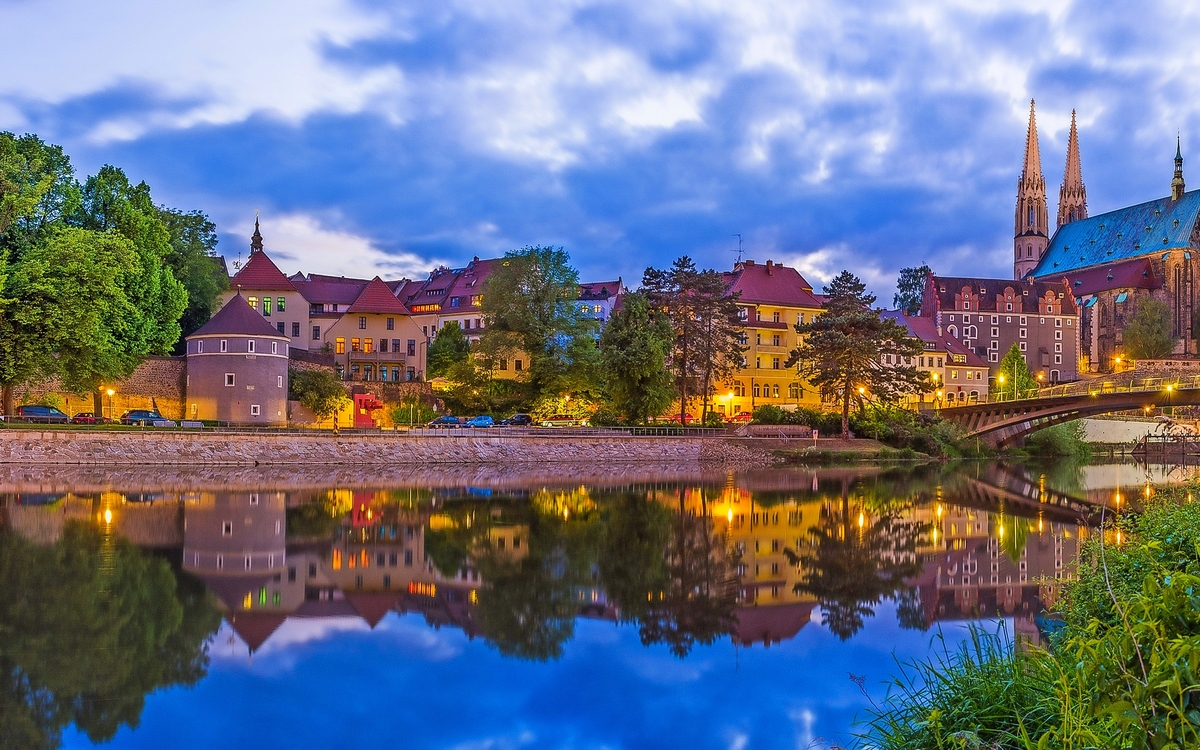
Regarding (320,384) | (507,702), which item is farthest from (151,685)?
(320,384)

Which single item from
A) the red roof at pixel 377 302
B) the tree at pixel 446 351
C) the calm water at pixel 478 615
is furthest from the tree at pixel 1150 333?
the calm water at pixel 478 615

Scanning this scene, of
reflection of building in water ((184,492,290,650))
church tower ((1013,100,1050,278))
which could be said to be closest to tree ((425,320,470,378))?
reflection of building in water ((184,492,290,650))

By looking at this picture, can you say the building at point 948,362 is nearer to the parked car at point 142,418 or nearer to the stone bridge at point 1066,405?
the stone bridge at point 1066,405

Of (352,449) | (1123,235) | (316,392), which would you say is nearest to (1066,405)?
(352,449)

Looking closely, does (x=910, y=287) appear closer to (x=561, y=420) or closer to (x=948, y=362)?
(x=948, y=362)

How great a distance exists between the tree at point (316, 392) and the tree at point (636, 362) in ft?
58.2

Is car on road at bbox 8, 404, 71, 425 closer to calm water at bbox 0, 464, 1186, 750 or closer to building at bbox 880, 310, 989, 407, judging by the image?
calm water at bbox 0, 464, 1186, 750

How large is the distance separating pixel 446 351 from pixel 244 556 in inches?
2156

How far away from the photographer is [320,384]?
64.0 metres

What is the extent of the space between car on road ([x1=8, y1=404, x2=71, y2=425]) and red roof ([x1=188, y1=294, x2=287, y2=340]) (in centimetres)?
1001

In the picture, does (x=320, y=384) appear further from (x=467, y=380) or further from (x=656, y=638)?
(x=656, y=638)

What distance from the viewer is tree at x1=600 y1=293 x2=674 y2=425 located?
60.6 metres

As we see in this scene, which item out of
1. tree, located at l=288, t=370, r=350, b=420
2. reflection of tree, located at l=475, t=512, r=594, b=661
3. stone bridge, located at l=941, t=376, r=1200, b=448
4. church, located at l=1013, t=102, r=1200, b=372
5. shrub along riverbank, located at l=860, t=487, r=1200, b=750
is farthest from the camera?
church, located at l=1013, t=102, r=1200, b=372

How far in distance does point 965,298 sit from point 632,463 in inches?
2967
